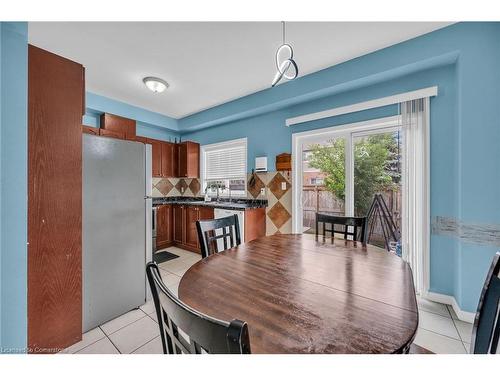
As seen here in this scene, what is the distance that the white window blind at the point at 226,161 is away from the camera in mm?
4148

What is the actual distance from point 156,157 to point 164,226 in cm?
144

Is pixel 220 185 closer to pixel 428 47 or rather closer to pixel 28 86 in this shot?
pixel 28 86

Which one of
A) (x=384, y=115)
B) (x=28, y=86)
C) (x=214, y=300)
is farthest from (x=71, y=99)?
Answer: (x=384, y=115)

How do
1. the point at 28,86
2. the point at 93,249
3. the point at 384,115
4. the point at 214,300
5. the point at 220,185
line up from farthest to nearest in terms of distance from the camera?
the point at 220,185 → the point at 384,115 → the point at 93,249 → the point at 28,86 → the point at 214,300

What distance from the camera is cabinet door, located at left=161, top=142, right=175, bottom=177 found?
4547 mm

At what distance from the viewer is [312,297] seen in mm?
893

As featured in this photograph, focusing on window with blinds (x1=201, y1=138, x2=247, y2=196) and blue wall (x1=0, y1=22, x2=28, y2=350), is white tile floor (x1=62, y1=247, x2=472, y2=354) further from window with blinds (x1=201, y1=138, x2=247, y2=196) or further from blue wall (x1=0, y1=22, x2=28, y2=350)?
window with blinds (x1=201, y1=138, x2=247, y2=196)

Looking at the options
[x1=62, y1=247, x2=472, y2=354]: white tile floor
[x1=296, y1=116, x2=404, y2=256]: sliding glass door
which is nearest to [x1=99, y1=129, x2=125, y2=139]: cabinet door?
[x1=62, y1=247, x2=472, y2=354]: white tile floor

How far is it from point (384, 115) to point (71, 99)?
10.3 feet

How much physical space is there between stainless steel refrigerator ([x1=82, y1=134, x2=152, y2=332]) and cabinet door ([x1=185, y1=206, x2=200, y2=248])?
1691 millimetres

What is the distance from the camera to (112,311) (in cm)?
203

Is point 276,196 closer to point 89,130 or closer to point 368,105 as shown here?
point 368,105

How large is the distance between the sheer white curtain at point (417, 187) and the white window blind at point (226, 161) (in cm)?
252

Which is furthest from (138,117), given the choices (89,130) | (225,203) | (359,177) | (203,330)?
(203,330)
